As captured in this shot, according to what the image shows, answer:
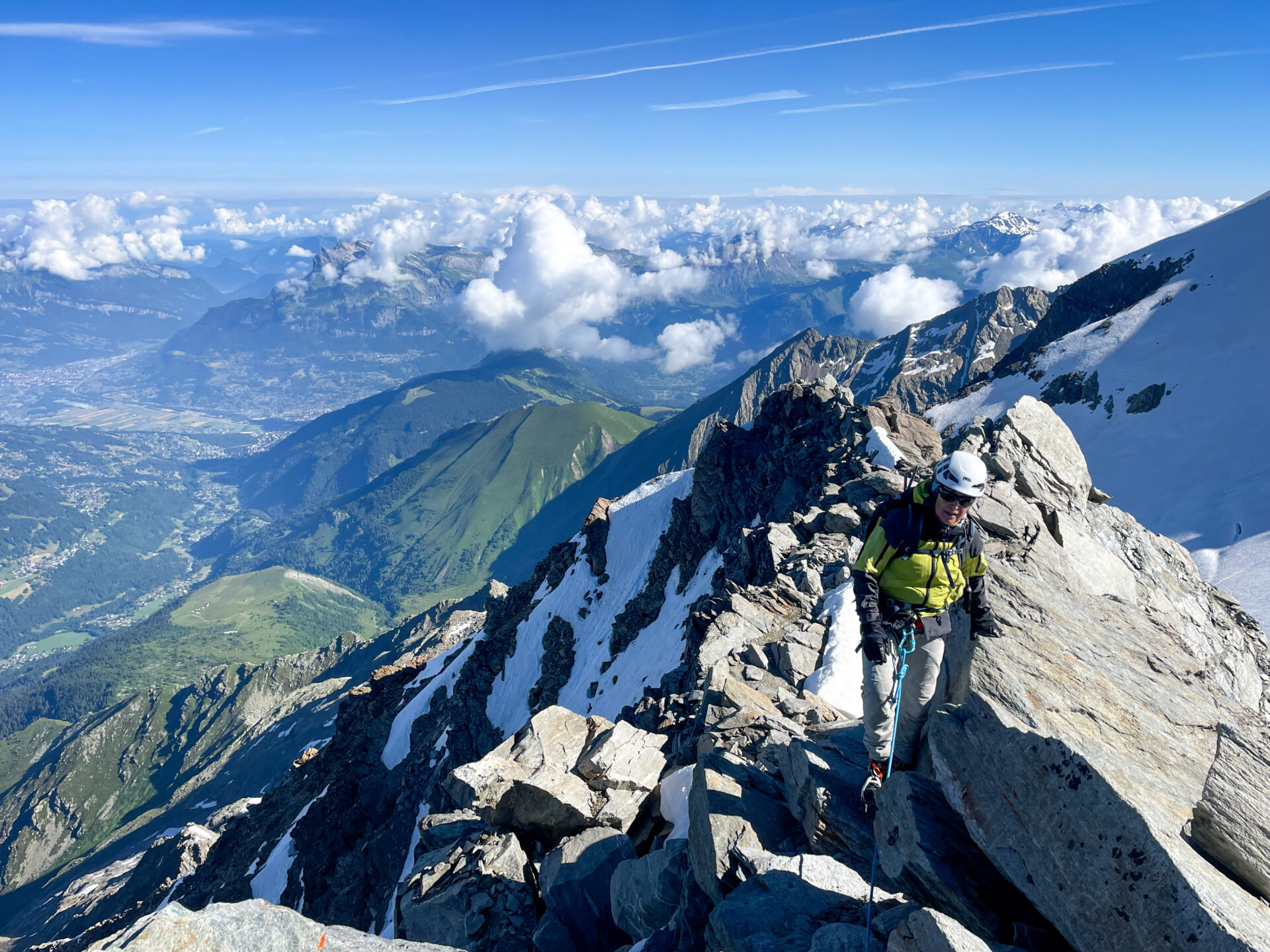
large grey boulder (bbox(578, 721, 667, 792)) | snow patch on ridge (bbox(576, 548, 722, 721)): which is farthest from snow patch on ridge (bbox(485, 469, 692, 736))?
large grey boulder (bbox(578, 721, 667, 792))

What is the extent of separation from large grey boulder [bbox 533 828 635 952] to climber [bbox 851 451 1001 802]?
6969 mm

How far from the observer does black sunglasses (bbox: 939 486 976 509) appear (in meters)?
11.1

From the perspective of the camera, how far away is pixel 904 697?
41.3 feet

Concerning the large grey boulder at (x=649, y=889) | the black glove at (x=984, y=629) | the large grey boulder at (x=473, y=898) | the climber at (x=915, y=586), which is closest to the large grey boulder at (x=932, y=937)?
the climber at (x=915, y=586)

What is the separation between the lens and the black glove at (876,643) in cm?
1173

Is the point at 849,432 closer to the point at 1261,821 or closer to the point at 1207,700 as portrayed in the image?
the point at 1207,700

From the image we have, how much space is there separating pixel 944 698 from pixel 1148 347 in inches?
5978

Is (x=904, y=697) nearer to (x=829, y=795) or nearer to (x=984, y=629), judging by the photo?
(x=984, y=629)

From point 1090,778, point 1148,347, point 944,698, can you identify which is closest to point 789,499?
point 944,698

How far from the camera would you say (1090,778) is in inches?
353

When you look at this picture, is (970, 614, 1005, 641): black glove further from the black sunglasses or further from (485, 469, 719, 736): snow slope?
(485, 469, 719, 736): snow slope

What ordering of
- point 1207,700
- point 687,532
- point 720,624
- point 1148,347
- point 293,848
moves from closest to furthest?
1. point 1207,700
2. point 720,624
3. point 293,848
4. point 687,532
5. point 1148,347

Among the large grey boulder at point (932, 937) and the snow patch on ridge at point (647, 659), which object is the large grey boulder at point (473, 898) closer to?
the large grey boulder at point (932, 937)

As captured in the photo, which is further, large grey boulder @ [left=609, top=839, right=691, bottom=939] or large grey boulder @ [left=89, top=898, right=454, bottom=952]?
large grey boulder @ [left=609, top=839, right=691, bottom=939]
